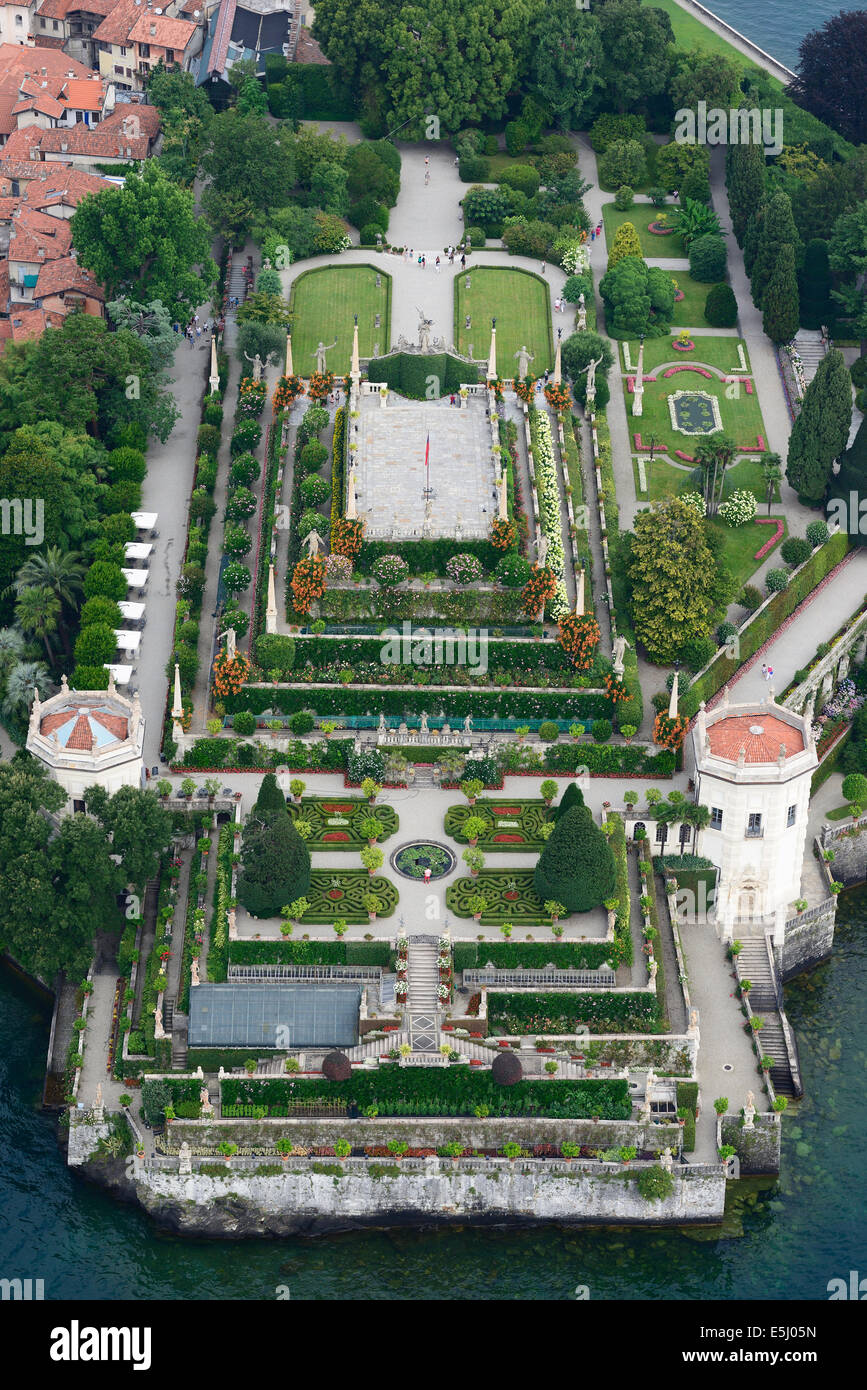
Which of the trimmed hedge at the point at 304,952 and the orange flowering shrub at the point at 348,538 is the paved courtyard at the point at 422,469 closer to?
the orange flowering shrub at the point at 348,538

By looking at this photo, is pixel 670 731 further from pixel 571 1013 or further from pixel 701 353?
pixel 701 353

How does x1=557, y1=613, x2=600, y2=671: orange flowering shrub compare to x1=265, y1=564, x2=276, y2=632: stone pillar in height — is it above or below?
below

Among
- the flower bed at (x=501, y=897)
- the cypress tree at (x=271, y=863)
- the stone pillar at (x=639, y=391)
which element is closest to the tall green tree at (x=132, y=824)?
the cypress tree at (x=271, y=863)

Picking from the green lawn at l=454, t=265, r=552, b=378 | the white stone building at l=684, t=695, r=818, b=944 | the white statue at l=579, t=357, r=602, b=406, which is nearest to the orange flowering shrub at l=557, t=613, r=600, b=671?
the white stone building at l=684, t=695, r=818, b=944

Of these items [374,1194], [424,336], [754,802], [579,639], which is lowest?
[374,1194]

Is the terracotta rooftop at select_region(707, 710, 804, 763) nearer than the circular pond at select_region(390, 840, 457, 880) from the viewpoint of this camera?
Yes

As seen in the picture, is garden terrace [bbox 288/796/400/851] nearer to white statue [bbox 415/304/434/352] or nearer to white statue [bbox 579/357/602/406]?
white statue [bbox 415/304/434/352]

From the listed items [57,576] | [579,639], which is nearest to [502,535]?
[579,639]
